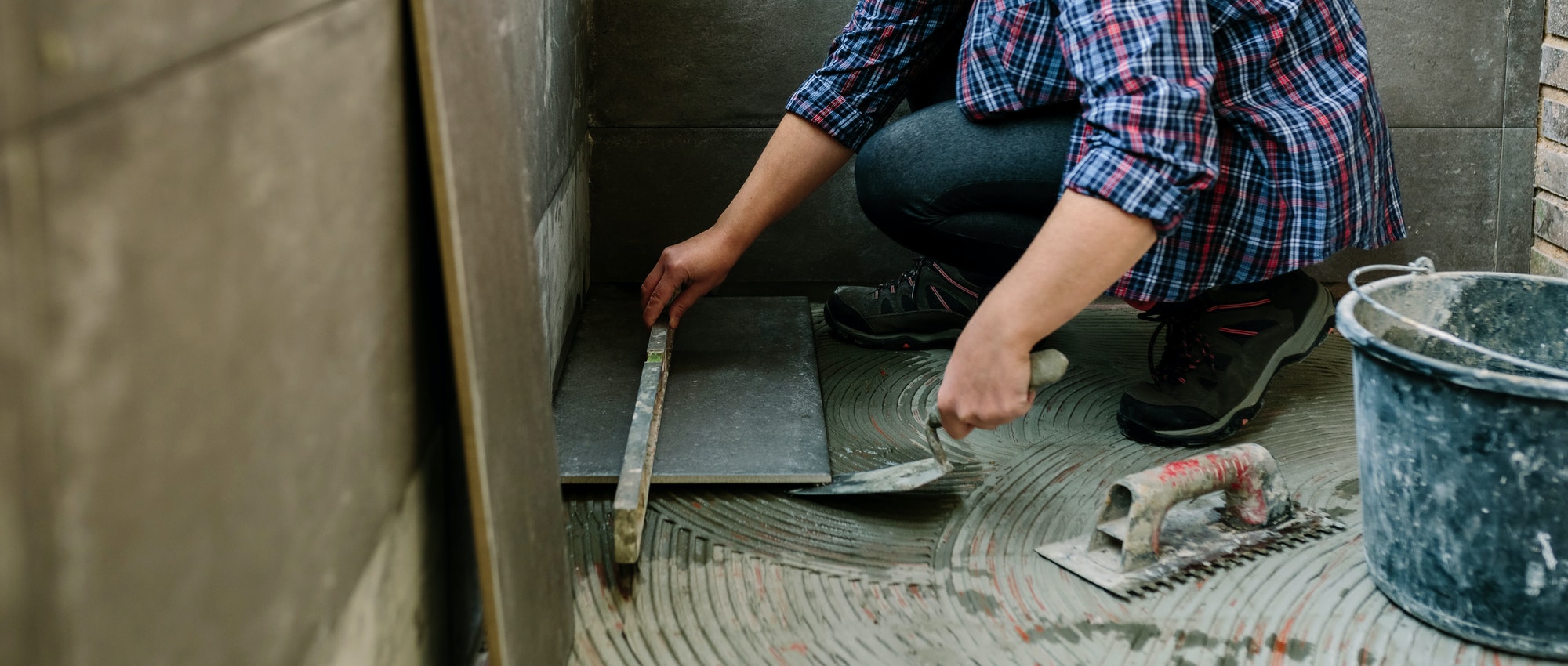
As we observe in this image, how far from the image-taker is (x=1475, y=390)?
111 cm

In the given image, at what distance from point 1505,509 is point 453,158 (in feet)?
3.50

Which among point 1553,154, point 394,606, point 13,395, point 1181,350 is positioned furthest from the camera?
point 1553,154

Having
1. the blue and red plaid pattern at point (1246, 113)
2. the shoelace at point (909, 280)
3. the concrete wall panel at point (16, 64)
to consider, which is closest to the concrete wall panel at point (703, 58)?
the shoelace at point (909, 280)

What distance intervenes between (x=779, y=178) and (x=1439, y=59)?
153 cm

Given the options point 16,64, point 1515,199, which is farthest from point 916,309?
point 16,64

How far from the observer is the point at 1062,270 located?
1256 millimetres

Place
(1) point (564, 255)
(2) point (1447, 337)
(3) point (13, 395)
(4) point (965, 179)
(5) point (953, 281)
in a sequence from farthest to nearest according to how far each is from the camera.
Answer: (5) point (953, 281) → (1) point (564, 255) → (4) point (965, 179) → (2) point (1447, 337) → (3) point (13, 395)

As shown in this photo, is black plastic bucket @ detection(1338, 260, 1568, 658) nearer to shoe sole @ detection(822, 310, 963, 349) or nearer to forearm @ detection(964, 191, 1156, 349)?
forearm @ detection(964, 191, 1156, 349)

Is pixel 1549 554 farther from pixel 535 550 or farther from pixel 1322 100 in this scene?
pixel 535 550

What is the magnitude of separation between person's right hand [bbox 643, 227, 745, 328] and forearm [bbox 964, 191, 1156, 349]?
24.0 inches

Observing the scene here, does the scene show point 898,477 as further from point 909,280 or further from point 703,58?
point 703,58

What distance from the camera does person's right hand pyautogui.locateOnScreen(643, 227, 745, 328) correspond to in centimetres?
179

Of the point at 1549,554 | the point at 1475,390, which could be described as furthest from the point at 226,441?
the point at 1549,554

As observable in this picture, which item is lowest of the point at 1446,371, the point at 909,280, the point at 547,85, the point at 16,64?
the point at 909,280
